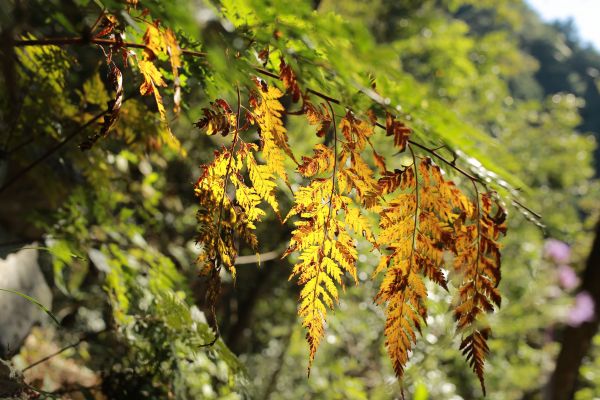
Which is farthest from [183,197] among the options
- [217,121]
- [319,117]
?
[319,117]

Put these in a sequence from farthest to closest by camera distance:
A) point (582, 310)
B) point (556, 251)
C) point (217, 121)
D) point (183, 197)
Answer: point (556, 251), point (183, 197), point (582, 310), point (217, 121)

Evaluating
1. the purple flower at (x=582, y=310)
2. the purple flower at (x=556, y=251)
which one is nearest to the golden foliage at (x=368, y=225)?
the purple flower at (x=582, y=310)

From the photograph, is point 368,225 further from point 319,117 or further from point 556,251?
point 556,251

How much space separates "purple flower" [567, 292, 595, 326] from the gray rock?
9.92 feet

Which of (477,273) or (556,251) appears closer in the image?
(477,273)

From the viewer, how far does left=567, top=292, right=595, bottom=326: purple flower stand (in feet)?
9.16

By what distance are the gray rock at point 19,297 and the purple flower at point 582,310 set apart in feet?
9.92

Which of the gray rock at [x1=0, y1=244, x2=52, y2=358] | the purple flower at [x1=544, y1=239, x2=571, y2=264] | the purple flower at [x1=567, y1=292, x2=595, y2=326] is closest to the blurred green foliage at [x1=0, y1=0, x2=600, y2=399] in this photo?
the gray rock at [x1=0, y1=244, x2=52, y2=358]

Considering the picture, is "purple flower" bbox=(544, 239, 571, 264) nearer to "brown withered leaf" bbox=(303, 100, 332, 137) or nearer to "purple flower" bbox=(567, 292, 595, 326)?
"purple flower" bbox=(567, 292, 595, 326)

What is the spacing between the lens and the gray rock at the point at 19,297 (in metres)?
2.16

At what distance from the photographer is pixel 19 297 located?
7.91 feet

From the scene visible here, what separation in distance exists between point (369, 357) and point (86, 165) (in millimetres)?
3491

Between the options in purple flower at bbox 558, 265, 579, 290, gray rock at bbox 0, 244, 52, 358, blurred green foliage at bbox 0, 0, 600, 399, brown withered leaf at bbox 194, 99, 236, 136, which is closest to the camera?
blurred green foliage at bbox 0, 0, 600, 399

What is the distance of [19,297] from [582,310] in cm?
320
